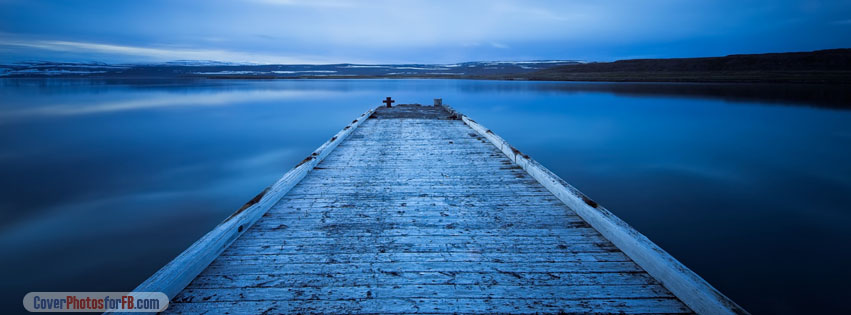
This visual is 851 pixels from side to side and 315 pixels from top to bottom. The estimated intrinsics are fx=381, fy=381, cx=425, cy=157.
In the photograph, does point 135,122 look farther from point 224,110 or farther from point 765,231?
point 765,231

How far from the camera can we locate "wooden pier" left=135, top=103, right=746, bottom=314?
215 centimetres

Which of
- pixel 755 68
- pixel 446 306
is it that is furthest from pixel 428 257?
pixel 755 68

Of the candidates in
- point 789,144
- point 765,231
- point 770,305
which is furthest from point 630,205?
point 789,144

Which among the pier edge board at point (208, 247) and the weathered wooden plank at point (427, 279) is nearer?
the pier edge board at point (208, 247)

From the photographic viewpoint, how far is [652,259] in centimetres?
238

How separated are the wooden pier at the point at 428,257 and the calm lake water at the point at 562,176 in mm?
1782

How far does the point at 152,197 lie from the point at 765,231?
29.2 feet

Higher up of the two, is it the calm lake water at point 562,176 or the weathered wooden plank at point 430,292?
the weathered wooden plank at point 430,292

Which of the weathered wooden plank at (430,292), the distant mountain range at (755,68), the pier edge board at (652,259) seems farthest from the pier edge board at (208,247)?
the distant mountain range at (755,68)

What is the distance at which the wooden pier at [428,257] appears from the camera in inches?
84.7

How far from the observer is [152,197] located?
246 inches

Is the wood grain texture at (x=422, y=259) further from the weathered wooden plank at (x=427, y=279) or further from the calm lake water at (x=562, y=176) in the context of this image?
the calm lake water at (x=562, y=176)

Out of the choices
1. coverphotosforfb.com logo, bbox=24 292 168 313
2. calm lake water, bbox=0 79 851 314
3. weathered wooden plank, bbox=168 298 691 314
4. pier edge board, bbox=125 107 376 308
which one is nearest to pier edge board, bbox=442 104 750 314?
weathered wooden plank, bbox=168 298 691 314

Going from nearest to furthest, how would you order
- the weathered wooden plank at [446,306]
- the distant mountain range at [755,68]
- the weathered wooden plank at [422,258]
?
1. the weathered wooden plank at [446,306]
2. the weathered wooden plank at [422,258]
3. the distant mountain range at [755,68]
